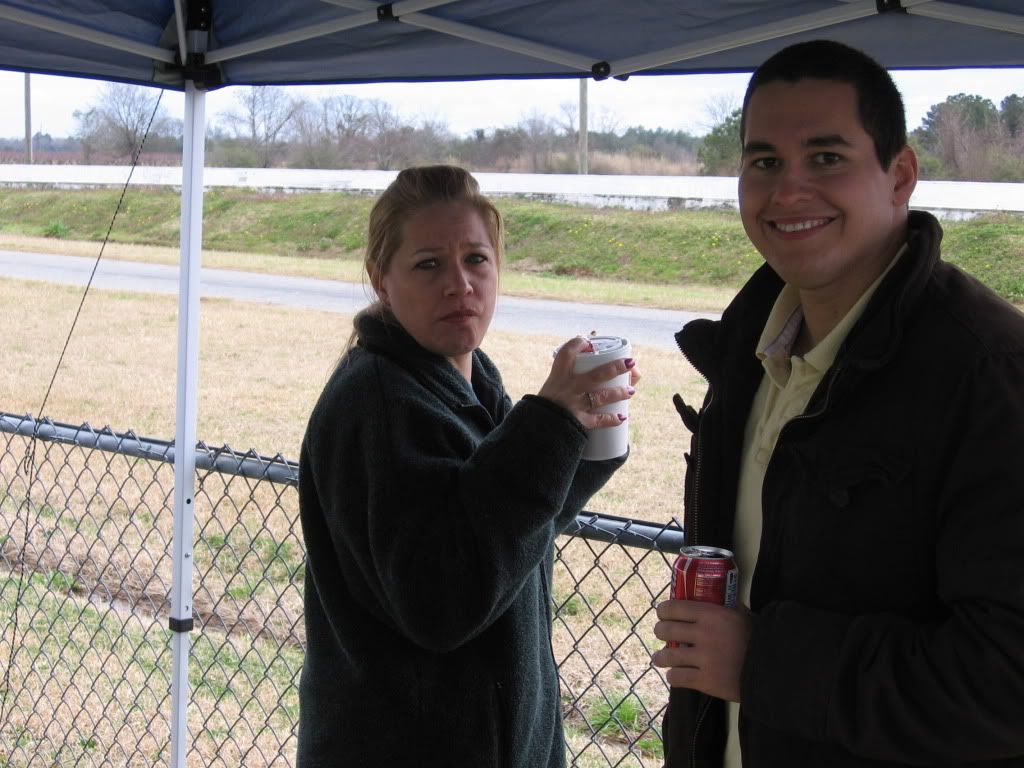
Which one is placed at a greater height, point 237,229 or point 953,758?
point 237,229

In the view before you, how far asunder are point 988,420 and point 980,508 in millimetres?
94

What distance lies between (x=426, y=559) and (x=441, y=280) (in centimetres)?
48

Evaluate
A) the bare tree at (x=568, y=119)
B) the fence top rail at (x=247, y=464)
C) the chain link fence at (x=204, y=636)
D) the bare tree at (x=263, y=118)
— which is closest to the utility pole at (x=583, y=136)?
the bare tree at (x=568, y=119)

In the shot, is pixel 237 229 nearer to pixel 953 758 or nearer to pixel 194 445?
pixel 194 445

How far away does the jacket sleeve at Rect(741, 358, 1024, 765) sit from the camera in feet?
3.51

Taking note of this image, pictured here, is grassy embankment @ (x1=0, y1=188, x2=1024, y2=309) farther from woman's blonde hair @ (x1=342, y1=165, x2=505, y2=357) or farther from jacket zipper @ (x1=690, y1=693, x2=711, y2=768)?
jacket zipper @ (x1=690, y1=693, x2=711, y2=768)

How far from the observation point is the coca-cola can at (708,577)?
4.28ft

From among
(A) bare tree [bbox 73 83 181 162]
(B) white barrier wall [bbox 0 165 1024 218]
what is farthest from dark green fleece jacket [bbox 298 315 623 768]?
(B) white barrier wall [bbox 0 165 1024 218]

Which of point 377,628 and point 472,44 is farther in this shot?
point 472,44

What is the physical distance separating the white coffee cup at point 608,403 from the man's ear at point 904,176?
1.45ft

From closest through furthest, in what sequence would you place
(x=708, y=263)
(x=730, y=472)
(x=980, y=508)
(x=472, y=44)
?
(x=980, y=508), (x=730, y=472), (x=472, y=44), (x=708, y=263)

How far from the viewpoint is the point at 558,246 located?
12359mm

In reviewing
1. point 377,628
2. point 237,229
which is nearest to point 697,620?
point 377,628

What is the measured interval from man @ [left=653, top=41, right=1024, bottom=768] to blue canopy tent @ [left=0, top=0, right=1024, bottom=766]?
64cm
